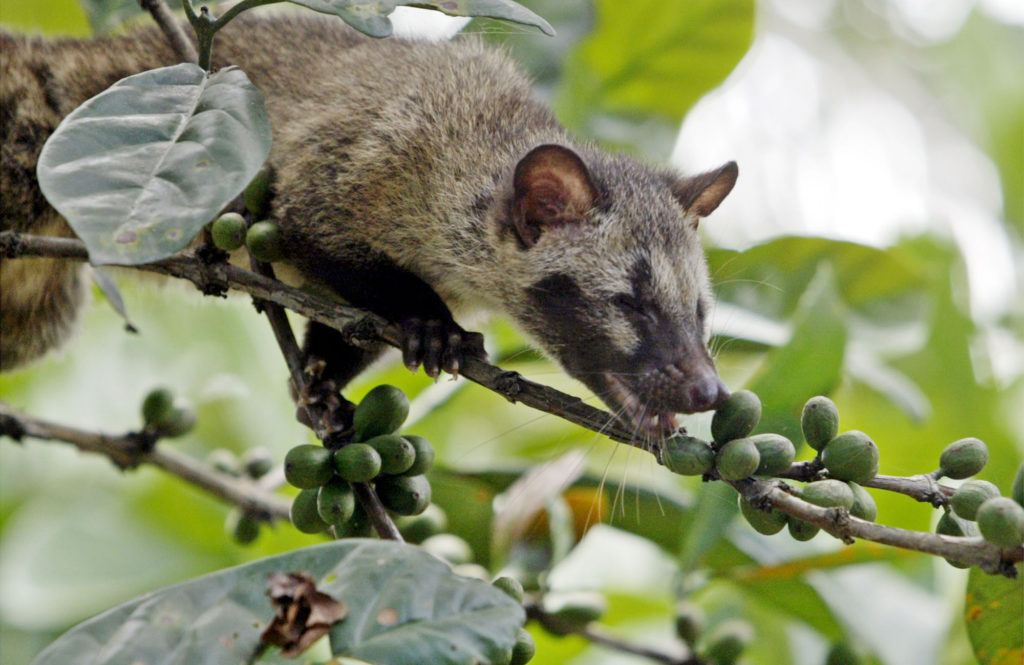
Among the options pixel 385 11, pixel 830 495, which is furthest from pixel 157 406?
pixel 830 495

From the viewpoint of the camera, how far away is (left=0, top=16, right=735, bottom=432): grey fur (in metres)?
2.74

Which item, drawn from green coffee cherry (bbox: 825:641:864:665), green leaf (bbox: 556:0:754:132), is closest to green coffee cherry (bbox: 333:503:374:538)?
green coffee cherry (bbox: 825:641:864:665)

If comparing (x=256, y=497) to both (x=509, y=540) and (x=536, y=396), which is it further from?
(x=536, y=396)

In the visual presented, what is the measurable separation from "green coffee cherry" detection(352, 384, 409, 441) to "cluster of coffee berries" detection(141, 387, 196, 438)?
898 mm

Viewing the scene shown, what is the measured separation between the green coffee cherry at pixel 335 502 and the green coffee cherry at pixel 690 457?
606 millimetres

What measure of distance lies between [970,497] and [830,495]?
220mm

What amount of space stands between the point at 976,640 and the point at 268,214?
204cm

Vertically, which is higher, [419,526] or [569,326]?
[569,326]

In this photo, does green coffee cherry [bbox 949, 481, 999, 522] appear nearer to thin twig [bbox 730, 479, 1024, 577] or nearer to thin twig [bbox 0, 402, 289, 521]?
thin twig [bbox 730, 479, 1024, 577]

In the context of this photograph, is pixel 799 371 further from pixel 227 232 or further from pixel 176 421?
pixel 176 421

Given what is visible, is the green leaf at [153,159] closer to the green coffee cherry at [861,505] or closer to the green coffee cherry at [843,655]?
the green coffee cherry at [861,505]

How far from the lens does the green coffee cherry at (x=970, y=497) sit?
1.66 metres

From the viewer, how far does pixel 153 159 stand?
1.76 m

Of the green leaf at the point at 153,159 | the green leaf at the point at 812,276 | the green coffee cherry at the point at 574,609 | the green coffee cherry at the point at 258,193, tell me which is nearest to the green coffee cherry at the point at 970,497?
the green coffee cherry at the point at 574,609
